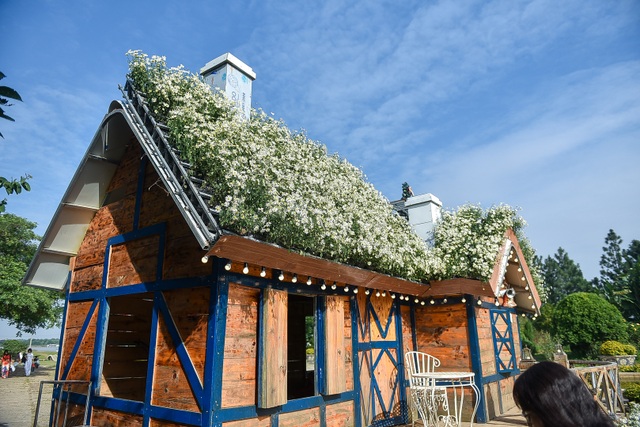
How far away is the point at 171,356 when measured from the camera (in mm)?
5207

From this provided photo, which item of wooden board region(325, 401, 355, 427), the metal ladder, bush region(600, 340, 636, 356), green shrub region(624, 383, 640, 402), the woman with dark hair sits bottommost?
green shrub region(624, 383, 640, 402)

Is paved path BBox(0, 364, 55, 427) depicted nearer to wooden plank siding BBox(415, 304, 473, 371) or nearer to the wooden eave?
the wooden eave

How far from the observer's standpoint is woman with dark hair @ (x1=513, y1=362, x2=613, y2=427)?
1.68m

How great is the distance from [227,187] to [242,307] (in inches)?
60.4

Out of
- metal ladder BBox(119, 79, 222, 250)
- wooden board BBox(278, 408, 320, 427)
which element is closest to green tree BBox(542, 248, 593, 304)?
wooden board BBox(278, 408, 320, 427)

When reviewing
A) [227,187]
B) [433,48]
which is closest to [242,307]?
[227,187]

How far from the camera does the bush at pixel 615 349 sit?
16406 mm

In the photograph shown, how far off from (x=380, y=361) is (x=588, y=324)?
613 inches

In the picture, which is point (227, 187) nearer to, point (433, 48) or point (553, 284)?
point (433, 48)

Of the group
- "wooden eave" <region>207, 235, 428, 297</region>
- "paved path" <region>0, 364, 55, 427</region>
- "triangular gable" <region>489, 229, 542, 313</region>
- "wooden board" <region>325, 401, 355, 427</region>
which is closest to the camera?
"wooden eave" <region>207, 235, 428, 297</region>

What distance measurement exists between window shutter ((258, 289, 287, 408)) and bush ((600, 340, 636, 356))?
56.1 feet

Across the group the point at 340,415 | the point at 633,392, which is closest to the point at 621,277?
the point at 633,392

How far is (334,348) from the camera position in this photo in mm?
6258

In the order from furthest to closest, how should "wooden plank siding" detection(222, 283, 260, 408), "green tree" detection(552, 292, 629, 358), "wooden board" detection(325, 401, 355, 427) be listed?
"green tree" detection(552, 292, 629, 358) < "wooden board" detection(325, 401, 355, 427) < "wooden plank siding" detection(222, 283, 260, 408)
